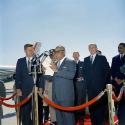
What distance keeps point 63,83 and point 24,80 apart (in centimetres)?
117

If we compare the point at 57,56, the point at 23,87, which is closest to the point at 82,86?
the point at 23,87

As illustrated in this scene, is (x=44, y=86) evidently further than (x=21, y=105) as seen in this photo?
Yes

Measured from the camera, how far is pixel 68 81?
251 inches

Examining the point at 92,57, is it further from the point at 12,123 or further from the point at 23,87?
the point at 12,123

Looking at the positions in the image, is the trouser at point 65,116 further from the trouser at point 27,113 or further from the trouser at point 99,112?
the trouser at point 99,112

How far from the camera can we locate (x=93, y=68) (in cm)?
741

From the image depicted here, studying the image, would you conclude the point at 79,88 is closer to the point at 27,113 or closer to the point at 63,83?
the point at 27,113

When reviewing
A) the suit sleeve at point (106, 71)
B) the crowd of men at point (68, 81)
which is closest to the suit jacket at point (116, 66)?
the crowd of men at point (68, 81)

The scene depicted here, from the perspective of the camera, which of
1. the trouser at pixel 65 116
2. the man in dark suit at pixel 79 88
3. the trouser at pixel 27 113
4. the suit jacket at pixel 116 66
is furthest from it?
the man in dark suit at pixel 79 88

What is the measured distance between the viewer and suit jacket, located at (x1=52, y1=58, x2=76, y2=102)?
6.29 m

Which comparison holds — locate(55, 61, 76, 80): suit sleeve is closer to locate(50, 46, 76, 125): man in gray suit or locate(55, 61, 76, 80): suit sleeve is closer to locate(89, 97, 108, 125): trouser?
locate(50, 46, 76, 125): man in gray suit

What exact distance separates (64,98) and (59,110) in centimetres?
28

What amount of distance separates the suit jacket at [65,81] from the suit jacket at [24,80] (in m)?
0.82

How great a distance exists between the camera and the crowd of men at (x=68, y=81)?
20.9 ft
